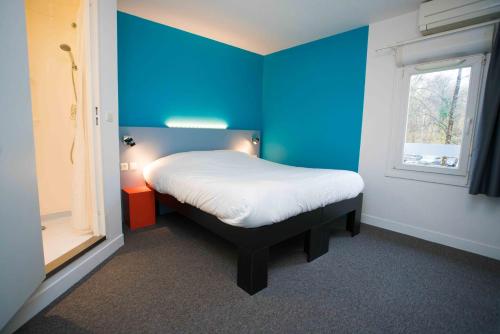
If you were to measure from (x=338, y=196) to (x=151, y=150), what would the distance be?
227cm

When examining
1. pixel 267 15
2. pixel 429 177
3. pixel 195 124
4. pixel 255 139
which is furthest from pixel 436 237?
pixel 195 124

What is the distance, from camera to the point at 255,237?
5.33ft

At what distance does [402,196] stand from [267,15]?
8.62ft

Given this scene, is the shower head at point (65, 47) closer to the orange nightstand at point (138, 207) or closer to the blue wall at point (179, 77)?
the blue wall at point (179, 77)

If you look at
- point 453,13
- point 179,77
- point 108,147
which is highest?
point 453,13

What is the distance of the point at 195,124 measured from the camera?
355cm

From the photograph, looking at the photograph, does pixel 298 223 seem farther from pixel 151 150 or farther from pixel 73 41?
pixel 73 41

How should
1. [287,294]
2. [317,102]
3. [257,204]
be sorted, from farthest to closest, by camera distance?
1. [317,102]
2. [287,294]
3. [257,204]

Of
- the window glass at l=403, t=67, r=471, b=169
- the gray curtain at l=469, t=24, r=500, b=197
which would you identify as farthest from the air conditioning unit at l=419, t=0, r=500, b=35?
the window glass at l=403, t=67, r=471, b=169

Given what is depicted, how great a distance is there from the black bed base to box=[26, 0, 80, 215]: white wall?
50.9 inches

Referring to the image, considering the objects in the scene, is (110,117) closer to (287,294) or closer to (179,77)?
(179,77)

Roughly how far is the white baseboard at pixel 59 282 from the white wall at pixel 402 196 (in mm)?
2969

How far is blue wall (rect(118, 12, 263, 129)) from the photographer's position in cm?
292

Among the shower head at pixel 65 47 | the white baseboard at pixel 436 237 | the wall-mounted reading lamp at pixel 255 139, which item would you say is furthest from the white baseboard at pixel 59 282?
the white baseboard at pixel 436 237
